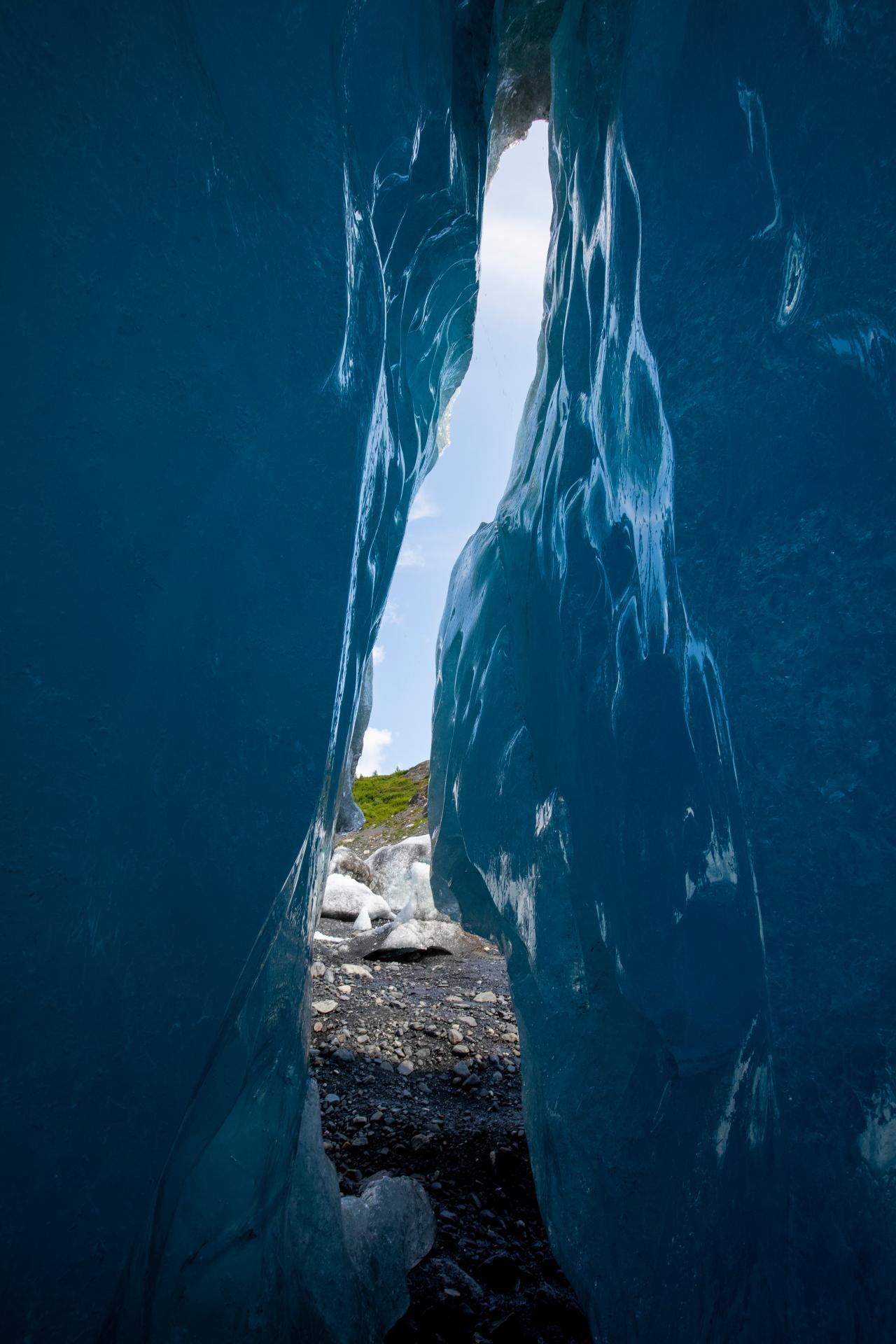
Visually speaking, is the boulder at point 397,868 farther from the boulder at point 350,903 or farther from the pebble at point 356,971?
the pebble at point 356,971

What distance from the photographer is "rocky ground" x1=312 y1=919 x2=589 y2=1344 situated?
2.20 m

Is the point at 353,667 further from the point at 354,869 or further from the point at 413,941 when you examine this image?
the point at 354,869

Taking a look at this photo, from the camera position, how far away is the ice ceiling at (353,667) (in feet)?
3.78

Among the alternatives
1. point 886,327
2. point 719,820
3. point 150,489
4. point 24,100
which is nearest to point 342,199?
point 24,100

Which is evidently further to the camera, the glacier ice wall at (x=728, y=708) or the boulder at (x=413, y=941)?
the boulder at (x=413, y=941)

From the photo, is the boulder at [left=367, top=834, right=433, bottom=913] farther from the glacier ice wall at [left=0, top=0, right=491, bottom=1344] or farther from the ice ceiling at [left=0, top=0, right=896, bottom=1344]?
the glacier ice wall at [left=0, top=0, right=491, bottom=1344]

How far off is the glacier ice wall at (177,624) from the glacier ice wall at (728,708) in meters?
0.91

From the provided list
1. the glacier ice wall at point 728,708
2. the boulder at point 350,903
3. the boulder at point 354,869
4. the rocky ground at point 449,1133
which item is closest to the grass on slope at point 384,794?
the boulder at point 354,869

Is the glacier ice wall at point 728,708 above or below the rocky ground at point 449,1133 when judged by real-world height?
above

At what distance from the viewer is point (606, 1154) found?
2.10 m

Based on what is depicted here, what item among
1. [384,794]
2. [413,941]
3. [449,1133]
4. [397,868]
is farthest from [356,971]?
[384,794]

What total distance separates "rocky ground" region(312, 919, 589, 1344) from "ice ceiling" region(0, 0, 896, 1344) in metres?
0.25

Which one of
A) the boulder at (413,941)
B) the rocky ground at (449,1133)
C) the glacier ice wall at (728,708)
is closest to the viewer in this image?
the glacier ice wall at (728,708)

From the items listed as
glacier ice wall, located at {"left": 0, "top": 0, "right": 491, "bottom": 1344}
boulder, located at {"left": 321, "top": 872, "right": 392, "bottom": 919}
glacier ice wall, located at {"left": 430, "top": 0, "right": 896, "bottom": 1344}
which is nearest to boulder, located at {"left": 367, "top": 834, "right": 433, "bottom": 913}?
boulder, located at {"left": 321, "top": 872, "right": 392, "bottom": 919}
